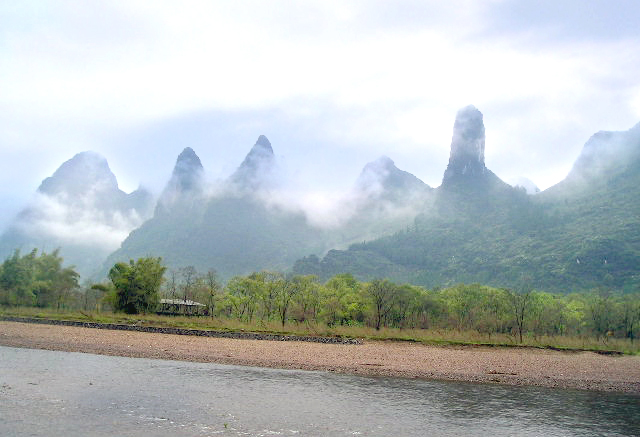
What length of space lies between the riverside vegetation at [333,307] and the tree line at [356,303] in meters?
0.15

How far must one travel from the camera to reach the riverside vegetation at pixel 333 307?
196 feet

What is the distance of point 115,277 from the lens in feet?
242

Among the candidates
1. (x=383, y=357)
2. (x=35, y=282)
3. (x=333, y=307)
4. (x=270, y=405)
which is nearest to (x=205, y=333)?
(x=383, y=357)

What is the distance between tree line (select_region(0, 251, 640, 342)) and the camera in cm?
6350

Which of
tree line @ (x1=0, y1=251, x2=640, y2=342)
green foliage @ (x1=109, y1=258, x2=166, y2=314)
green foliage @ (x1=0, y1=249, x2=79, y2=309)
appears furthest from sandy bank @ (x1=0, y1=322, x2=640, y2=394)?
green foliage @ (x1=0, y1=249, x2=79, y2=309)

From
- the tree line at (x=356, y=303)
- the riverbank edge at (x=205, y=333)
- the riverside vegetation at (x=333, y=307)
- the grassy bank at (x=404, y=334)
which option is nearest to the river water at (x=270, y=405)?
the riverbank edge at (x=205, y=333)

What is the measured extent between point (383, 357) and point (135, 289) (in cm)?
4807

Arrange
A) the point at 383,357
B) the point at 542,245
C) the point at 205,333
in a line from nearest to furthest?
1. the point at 383,357
2. the point at 205,333
3. the point at 542,245

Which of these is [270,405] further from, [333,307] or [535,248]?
[535,248]

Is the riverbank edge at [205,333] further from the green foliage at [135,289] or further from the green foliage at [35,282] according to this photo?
the green foliage at [35,282]

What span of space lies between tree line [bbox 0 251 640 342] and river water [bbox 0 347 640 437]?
131 feet

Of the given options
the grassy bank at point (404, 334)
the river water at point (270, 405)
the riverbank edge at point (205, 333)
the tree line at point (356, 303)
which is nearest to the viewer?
the river water at point (270, 405)

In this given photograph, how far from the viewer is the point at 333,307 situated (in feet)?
232

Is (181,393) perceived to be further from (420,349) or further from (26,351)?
(420,349)
